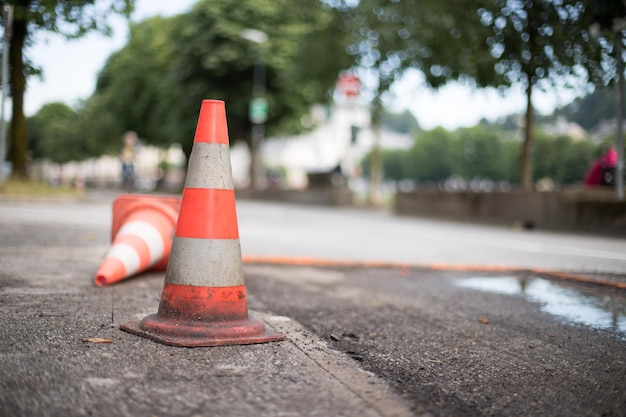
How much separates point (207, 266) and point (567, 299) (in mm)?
3180

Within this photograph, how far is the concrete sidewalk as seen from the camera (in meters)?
2.41

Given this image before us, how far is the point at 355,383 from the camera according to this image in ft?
9.18

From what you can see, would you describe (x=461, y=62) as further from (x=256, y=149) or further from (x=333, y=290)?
(x=256, y=149)

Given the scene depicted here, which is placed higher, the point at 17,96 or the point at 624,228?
the point at 17,96

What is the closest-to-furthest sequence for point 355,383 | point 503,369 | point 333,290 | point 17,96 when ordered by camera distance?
point 355,383 → point 503,369 → point 333,290 → point 17,96

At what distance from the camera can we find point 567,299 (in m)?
5.34

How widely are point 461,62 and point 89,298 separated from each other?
15.5 m

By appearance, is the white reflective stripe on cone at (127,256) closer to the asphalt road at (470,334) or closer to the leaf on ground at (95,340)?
the asphalt road at (470,334)

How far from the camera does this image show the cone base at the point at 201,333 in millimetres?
3222

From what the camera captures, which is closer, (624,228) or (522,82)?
(624,228)

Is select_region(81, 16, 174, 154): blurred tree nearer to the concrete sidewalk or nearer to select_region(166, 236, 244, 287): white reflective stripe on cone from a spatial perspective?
the concrete sidewalk

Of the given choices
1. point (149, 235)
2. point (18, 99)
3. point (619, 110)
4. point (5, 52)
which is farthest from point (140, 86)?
point (149, 235)

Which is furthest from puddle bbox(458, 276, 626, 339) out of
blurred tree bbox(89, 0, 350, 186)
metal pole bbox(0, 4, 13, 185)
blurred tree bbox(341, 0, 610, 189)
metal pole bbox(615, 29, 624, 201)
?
blurred tree bbox(89, 0, 350, 186)

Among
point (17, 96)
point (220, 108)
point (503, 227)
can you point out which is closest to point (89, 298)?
point (220, 108)
